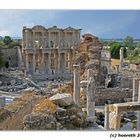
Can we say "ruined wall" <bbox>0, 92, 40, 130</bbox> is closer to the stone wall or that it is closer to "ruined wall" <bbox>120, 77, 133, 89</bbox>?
"ruined wall" <bbox>120, 77, 133, 89</bbox>

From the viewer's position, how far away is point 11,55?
64.0 feet

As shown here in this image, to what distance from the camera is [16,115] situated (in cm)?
836

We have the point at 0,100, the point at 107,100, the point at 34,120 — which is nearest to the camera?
the point at 34,120

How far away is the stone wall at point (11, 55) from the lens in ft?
62.7

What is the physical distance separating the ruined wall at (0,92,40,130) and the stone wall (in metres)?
9.44

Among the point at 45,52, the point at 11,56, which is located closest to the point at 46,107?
the point at 45,52

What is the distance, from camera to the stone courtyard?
319 inches

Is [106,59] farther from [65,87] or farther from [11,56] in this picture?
[65,87]

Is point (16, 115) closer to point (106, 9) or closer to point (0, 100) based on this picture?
point (0, 100)

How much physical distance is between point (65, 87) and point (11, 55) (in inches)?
305

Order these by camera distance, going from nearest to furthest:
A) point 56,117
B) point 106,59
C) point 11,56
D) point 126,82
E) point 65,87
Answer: point 56,117 → point 65,87 → point 126,82 → point 106,59 → point 11,56

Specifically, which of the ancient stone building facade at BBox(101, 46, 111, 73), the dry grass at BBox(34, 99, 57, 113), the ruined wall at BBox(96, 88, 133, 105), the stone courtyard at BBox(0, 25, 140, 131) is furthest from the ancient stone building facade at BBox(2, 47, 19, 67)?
the dry grass at BBox(34, 99, 57, 113)
